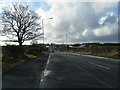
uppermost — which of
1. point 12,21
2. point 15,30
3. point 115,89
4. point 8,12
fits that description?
point 8,12

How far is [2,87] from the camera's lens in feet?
20.6

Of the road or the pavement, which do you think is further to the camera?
the road

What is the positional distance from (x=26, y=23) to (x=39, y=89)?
104ft

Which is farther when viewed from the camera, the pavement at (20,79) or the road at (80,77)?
the road at (80,77)

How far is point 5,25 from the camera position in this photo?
34.3m

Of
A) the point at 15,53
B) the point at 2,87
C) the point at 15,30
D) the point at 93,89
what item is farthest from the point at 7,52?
the point at 15,30

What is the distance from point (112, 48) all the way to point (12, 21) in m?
25.6

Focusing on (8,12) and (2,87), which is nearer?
(2,87)

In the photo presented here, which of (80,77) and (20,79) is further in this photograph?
(80,77)

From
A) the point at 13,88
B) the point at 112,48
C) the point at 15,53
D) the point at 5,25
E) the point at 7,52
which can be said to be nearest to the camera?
the point at 13,88

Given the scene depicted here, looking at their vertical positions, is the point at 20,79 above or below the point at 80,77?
above

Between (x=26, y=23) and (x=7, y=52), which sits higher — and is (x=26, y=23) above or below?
above

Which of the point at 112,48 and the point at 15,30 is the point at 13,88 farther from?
the point at 112,48

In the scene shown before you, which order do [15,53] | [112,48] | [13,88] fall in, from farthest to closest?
[112,48] < [15,53] < [13,88]
